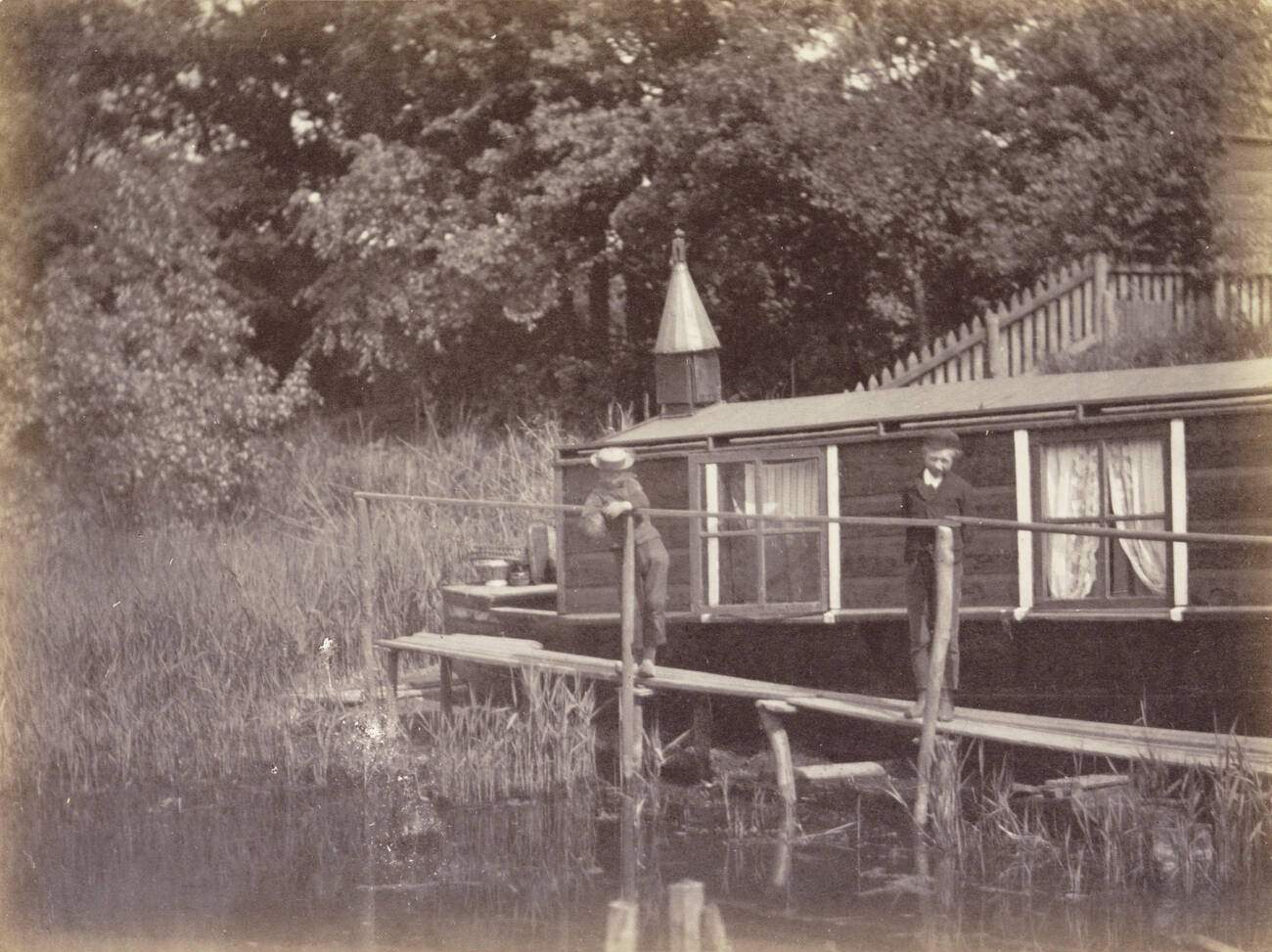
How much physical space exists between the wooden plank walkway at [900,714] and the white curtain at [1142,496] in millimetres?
816

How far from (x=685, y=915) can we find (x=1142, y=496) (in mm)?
3197

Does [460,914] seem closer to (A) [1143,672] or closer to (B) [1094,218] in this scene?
(A) [1143,672]

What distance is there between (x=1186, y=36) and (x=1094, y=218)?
104 inches

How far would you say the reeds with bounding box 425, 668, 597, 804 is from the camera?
29.7ft

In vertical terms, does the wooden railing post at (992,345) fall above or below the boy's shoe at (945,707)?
above

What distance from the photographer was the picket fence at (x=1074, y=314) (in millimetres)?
8125

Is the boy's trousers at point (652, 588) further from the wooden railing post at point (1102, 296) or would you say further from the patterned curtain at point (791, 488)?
the wooden railing post at point (1102, 296)

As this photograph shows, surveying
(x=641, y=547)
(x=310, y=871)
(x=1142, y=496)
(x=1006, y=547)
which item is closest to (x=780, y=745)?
(x=641, y=547)

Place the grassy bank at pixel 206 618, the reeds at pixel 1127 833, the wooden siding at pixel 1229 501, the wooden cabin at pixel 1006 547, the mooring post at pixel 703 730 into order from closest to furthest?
1. the reeds at pixel 1127 833
2. the wooden siding at pixel 1229 501
3. the wooden cabin at pixel 1006 547
4. the grassy bank at pixel 206 618
5. the mooring post at pixel 703 730

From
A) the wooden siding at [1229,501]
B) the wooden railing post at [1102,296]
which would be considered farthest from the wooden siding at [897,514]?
the wooden railing post at [1102,296]

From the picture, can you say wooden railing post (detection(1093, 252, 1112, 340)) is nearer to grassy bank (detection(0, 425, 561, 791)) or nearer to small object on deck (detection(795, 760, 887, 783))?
small object on deck (detection(795, 760, 887, 783))

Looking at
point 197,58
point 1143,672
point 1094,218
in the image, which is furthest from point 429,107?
point 1143,672

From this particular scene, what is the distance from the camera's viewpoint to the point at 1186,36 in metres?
7.29

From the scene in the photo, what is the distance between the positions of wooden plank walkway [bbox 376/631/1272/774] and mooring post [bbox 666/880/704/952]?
157cm
